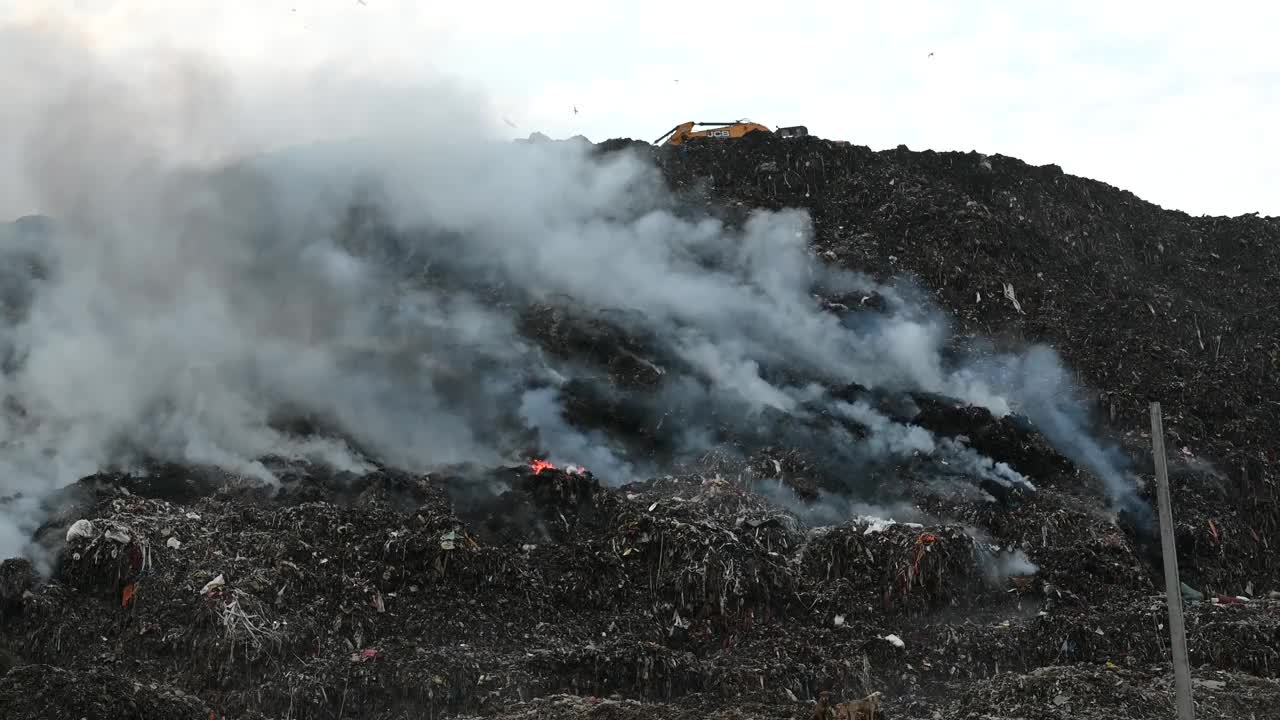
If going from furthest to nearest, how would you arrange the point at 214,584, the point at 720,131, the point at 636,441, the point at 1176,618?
the point at 720,131
the point at 636,441
the point at 214,584
the point at 1176,618

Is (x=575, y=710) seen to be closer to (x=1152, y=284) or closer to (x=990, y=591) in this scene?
(x=990, y=591)

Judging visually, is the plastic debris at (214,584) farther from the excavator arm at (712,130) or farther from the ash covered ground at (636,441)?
the excavator arm at (712,130)

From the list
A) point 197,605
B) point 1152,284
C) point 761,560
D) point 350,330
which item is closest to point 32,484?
point 197,605

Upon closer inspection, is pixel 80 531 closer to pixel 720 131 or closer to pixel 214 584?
pixel 214 584

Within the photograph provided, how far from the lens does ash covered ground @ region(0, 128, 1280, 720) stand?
41.1 feet

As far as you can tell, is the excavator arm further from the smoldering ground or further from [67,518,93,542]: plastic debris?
→ [67,518,93,542]: plastic debris

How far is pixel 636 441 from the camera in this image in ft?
57.6

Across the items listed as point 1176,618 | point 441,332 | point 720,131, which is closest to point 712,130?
point 720,131

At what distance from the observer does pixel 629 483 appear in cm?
1628

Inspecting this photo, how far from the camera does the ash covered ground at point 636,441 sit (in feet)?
41.1

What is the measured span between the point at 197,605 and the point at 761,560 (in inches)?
280

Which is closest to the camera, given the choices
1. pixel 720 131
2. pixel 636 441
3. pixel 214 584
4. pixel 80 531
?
pixel 214 584

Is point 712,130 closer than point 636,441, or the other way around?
point 636,441

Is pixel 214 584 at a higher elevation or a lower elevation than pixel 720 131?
lower
